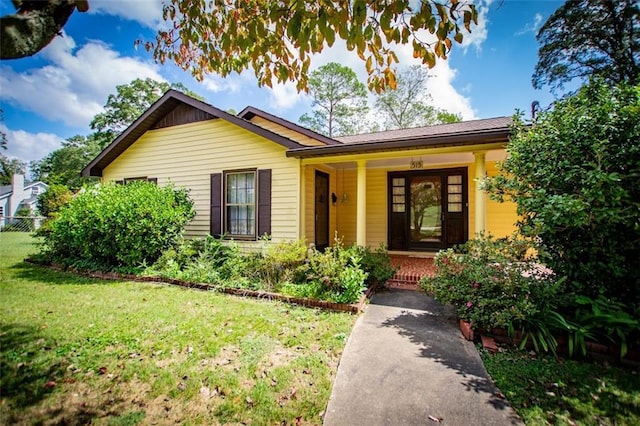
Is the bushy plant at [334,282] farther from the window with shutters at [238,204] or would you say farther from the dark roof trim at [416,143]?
the window with shutters at [238,204]

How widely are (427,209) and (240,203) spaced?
525 centimetres

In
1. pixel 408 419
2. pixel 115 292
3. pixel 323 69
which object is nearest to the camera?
pixel 408 419

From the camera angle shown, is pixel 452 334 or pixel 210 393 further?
pixel 452 334

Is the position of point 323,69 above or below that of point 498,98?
above

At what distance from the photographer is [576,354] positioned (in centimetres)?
302

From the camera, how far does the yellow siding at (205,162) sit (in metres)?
6.84

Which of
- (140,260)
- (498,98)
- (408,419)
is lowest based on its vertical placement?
(408,419)

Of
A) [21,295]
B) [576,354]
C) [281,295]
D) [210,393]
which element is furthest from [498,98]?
[21,295]

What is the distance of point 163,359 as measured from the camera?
2.95 m

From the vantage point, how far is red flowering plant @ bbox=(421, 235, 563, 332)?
10.8 ft

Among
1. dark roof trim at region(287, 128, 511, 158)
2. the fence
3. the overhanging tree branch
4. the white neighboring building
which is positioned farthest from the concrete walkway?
the white neighboring building

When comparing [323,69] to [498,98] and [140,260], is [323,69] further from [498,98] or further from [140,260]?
[140,260]

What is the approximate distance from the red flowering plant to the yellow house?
241cm

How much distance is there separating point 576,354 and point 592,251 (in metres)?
1.18
